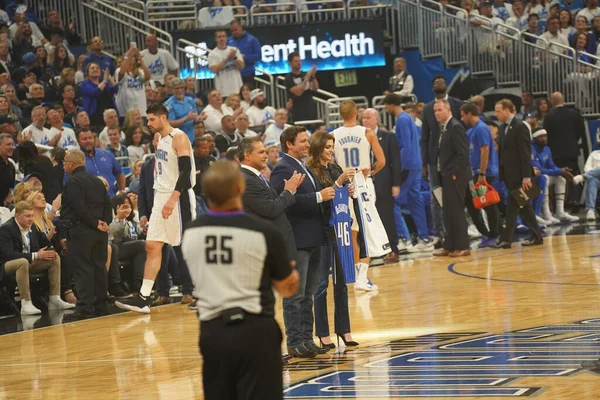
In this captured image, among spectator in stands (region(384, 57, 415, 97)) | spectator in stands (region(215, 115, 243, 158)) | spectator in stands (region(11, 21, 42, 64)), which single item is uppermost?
spectator in stands (region(11, 21, 42, 64))

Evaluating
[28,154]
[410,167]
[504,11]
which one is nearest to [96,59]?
[28,154]

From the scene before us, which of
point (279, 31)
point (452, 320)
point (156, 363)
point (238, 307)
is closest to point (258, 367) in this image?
point (238, 307)

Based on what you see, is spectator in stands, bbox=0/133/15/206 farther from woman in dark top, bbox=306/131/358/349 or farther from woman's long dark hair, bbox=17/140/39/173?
woman in dark top, bbox=306/131/358/349

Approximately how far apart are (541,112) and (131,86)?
24.3 feet

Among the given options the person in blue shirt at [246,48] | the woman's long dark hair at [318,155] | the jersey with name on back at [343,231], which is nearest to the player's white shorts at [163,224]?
the woman's long dark hair at [318,155]

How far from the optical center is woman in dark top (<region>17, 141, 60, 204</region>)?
48.4ft

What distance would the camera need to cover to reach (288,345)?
905 cm

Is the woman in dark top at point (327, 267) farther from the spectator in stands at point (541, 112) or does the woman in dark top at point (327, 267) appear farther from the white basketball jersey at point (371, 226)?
the spectator in stands at point (541, 112)

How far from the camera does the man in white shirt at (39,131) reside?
16.3 m

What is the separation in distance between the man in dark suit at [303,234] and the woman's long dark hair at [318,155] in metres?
0.19

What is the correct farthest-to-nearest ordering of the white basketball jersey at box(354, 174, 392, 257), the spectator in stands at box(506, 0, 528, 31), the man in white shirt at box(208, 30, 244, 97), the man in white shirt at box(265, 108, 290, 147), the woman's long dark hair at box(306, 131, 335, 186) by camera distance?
the spectator in stands at box(506, 0, 528, 31), the man in white shirt at box(208, 30, 244, 97), the man in white shirt at box(265, 108, 290, 147), the white basketball jersey at box(354, 174, 392, 257), the woman's long dark hair at box(306, 131, 335, 186)

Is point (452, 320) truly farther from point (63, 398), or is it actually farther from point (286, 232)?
point (63, 398)

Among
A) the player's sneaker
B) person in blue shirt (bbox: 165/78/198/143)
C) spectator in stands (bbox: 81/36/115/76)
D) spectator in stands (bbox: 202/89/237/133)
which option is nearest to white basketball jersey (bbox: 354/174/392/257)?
the player's sneaker

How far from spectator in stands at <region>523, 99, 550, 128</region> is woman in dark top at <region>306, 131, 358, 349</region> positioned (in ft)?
40.5
